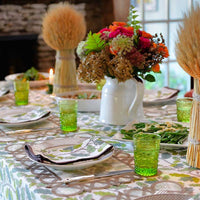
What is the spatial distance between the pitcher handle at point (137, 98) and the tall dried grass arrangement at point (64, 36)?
2.05 ft

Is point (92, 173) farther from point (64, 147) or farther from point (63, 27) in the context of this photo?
point (63, 27)

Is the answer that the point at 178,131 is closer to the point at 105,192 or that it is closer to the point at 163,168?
the point at 163,168

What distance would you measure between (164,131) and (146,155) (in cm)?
33

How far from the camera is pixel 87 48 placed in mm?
1566

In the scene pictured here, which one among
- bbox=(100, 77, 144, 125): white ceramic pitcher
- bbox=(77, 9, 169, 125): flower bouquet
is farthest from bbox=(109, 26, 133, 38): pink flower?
bbox=(100, 77, 144, 125): white ceramic pitcher

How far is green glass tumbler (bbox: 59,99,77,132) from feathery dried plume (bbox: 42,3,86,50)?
617mm

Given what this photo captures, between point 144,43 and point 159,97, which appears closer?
point 144,43

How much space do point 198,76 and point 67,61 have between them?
3.88 feet

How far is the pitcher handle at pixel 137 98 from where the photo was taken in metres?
1.57

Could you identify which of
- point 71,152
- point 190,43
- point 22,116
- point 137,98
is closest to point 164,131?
point 137,98

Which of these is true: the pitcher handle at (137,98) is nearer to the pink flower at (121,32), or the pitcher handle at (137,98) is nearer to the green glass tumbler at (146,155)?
the pink flower at (121,32)

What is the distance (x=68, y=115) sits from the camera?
1.55 metres

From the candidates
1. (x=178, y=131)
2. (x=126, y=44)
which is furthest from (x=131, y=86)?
(x=178, y=131)

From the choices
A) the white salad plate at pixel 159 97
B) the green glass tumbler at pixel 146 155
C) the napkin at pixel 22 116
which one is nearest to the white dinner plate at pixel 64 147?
the green glass tumbler at pixel 146 155
